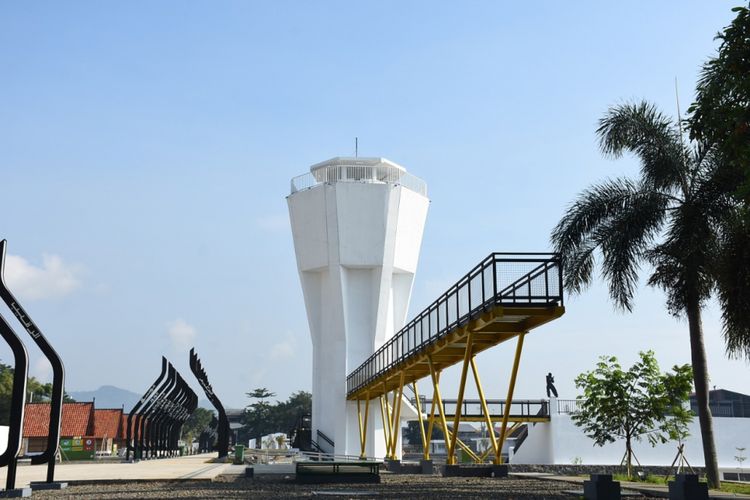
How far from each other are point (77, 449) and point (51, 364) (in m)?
42.6

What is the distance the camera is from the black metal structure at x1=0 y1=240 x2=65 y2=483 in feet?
55.9

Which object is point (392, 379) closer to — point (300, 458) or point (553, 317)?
point (300, 458)

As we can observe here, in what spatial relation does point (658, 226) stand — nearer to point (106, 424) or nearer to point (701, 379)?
point (701, 379)

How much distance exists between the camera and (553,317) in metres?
20.7

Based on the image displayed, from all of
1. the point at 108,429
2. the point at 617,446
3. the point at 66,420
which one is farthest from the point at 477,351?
the point at 108,429

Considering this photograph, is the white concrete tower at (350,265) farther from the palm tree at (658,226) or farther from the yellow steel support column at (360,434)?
the palm tree at (658,226)

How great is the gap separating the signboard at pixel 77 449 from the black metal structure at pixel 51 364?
1504 inches

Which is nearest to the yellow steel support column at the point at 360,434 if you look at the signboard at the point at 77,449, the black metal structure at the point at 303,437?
the black metal structure at the point at 303,437

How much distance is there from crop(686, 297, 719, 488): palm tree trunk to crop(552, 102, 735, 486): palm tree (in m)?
0.03

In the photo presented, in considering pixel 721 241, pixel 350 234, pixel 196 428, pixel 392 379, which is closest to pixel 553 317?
pixel 721 241

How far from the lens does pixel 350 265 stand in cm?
5088

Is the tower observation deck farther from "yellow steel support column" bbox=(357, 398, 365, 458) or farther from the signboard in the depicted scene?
the signboard

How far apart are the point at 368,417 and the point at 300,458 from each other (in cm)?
933

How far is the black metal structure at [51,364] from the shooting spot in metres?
17.0
